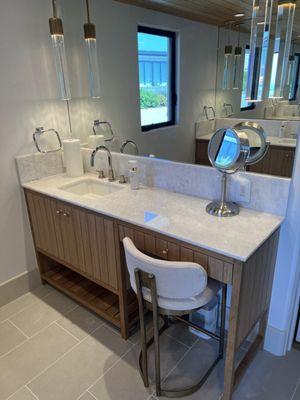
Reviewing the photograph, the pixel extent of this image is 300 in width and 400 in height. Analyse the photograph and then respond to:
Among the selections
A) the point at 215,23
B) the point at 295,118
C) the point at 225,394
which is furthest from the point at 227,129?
the point at 225,394

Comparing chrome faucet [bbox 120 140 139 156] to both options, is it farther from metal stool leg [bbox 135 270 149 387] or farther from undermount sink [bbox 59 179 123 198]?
metal stool leg [bbox 135 270 149 387]

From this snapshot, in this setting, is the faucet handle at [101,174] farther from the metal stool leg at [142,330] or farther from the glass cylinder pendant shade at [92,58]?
the metal stool leg at [142,330]

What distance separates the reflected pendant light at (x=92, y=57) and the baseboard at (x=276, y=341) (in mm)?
2019

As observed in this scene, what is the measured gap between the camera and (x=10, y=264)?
2.30 metres

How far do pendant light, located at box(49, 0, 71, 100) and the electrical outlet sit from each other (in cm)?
136

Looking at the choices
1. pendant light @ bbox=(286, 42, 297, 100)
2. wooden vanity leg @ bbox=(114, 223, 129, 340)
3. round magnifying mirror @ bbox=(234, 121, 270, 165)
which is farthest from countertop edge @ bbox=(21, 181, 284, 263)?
pendant light @ bbox=(286, 42, 297, 100)

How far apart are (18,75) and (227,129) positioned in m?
1.46

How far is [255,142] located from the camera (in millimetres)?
1586

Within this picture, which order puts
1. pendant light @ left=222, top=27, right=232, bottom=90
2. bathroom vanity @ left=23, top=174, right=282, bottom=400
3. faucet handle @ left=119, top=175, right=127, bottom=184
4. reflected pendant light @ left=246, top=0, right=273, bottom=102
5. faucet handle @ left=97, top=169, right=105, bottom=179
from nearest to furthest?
1. bathroom vanity @ left=23, top=174, right=282, bottom=400
2. reflected pendant light @ left=246, top=0, right=273, bottom=102
3. pendant light @ left=222, top=27, right=232, bottom=90
4. faucet handle @ left=119, top=175, right=127, bottom=184
5. faucet handle @ left=97, top=169, right=105, bottom=179

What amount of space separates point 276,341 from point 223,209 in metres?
0.90

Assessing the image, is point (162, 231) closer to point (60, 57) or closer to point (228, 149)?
point (228, 149)

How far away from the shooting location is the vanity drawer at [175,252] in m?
1.32

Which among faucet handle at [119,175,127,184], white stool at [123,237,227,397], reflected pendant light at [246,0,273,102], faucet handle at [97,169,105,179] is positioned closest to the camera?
white stool at [123,237,227,397]

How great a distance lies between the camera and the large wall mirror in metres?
1.59
